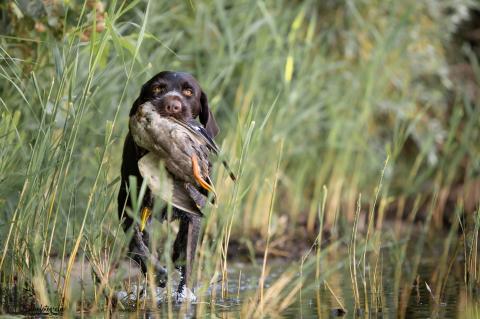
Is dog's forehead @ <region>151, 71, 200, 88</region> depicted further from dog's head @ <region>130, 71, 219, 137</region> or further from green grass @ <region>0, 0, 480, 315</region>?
green grass @ <region>0, 0, 480, 315</region>

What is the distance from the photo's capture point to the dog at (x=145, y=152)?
4.21 meters

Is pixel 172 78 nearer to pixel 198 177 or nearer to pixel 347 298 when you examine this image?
pixel 198 177

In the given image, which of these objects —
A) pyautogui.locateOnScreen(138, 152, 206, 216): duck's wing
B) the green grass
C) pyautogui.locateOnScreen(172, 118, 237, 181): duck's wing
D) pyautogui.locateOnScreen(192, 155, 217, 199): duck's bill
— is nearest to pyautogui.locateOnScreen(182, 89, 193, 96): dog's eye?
the green grass

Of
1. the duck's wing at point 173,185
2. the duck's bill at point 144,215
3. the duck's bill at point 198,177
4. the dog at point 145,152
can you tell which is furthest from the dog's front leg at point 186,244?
the duck's bill at point 198,177

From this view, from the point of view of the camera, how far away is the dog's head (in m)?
4.22

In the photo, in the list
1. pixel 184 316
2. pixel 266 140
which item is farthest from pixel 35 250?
pixel 266 140

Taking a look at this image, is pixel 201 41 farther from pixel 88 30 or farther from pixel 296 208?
pixel 88 30

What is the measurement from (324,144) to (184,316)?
423 cm

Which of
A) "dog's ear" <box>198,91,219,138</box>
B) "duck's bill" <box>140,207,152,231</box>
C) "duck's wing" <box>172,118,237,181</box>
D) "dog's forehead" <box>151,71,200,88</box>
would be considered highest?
"dog's forehead" <box>151,71,200,88</box>

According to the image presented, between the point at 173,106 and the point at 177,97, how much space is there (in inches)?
4.6

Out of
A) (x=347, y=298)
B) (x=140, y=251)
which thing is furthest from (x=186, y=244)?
(x=347, y=298)

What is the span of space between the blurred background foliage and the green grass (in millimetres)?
18

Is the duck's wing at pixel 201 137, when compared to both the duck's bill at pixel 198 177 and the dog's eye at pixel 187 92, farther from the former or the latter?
the dog's eye at pixel 187 92

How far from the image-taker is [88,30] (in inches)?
173
